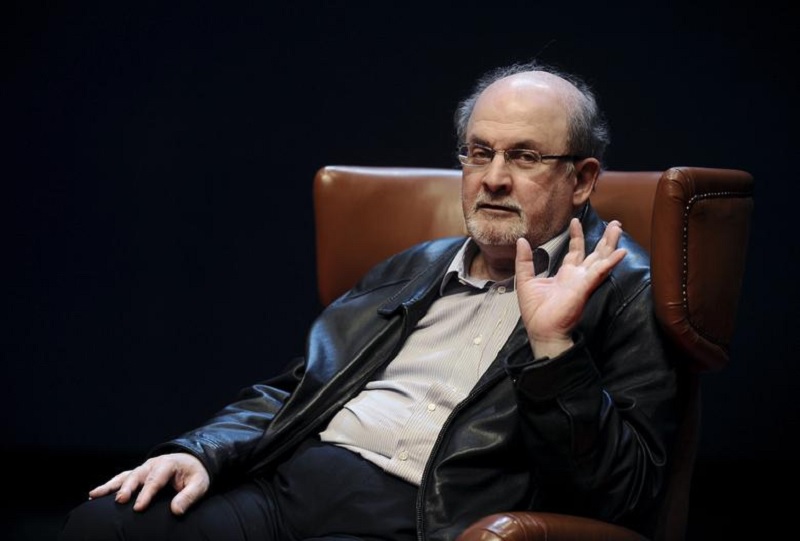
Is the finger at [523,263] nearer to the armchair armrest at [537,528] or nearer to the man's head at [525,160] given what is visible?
the man's head at [525,160]

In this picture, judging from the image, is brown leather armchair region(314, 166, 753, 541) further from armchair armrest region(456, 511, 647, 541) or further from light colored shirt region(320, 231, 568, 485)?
light colored shirt region(320, 231, 568, 485)

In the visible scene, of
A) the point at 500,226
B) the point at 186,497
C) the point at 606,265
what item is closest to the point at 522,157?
the point at 500,226

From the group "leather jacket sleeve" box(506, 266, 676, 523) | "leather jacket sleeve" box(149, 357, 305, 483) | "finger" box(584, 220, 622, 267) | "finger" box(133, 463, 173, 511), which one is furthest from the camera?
"leather jacket sleeve" box(149, 357, 305, 483)

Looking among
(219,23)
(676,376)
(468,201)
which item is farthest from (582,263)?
(219,23)

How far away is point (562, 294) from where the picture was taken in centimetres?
169

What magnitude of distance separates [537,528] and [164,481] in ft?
2.35

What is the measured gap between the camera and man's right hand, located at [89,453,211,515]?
1.85 meters

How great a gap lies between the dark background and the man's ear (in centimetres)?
119

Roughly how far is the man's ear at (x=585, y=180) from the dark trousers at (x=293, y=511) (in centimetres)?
68

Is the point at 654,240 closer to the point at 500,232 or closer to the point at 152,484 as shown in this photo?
the point at 500,232

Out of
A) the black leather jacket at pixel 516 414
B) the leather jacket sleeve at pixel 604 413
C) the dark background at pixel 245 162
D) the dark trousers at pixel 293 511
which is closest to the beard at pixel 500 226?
the black leather jacket at pixel 516 414

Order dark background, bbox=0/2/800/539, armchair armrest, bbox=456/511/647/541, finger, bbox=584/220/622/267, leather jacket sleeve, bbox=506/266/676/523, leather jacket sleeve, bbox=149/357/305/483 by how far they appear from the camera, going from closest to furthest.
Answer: armchair armrest, bbox=456/511/647/541, leather jacket sleeve, bbox=506/266/676/523, finger, bbox=584/220/622/267, leather jacket sleeve, bbox=149/357/305/483, dark background, bbox=0/2/800/539

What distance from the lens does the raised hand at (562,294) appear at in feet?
5.50

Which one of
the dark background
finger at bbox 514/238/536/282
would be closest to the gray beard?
finger at bbox 514/238/536/282
